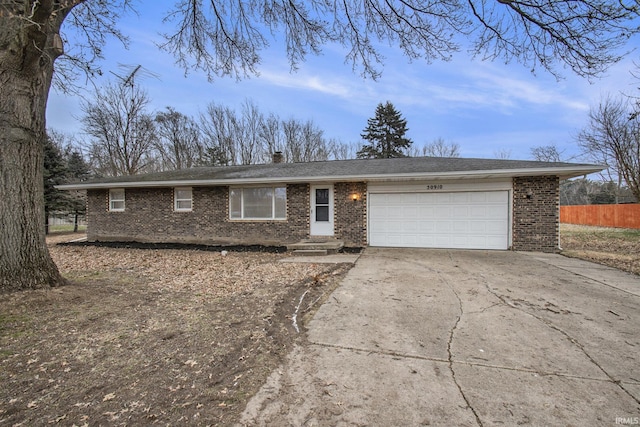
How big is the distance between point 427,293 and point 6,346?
5.20m

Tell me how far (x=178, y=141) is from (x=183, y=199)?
19.6 meters

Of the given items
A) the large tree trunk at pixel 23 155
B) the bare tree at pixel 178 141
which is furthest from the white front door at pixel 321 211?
the bare tree at pixel 178 141

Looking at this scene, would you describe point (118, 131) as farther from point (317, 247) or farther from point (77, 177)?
point (317, 247)

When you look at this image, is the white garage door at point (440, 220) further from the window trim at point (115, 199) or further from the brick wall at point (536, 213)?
the window trim at point (115, 199)

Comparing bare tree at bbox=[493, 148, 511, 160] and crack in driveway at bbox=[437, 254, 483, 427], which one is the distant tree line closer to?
bare tree at bbox=[493, 148, 511, 160]

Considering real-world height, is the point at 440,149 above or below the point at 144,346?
above

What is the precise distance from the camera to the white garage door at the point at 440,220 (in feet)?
29.7

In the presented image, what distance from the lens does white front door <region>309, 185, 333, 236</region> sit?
32.9ft

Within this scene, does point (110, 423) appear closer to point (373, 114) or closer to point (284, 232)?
point (284, 232)

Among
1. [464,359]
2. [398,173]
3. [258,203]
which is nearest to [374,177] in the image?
[398,173]

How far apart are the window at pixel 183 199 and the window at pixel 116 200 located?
2.55 metres

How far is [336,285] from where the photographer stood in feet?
17.3

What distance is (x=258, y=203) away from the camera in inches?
417

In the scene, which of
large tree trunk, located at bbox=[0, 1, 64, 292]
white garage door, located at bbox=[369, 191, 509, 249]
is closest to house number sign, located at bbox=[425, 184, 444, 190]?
white garage door, located at bbox=[369, 191, 509, 249]
